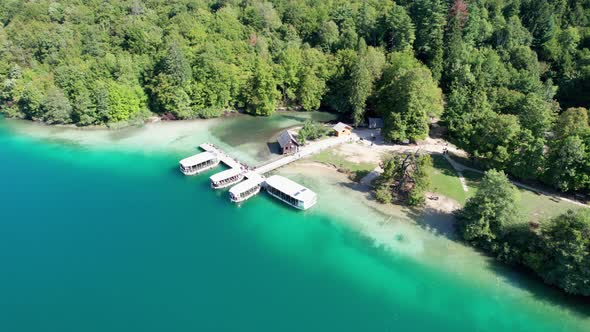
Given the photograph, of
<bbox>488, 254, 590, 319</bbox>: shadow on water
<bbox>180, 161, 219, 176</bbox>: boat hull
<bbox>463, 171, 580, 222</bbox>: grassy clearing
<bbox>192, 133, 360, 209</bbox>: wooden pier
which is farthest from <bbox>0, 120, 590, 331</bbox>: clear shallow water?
<bbox>463, 171, 580, 222</bbox>: grassy clearing

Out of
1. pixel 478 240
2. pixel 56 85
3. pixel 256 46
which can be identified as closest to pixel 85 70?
pixel 56 85

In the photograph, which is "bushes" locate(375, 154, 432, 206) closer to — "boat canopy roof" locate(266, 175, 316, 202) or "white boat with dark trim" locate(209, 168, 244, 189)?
"boat canopy roof" locate(266, 175, 316, 202)

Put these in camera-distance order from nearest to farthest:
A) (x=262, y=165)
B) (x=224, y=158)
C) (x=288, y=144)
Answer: (x=262, y=165) → (x=224, y=158) → (x=288, y=144)

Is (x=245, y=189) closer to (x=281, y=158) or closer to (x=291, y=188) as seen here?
(x=291, y=188)

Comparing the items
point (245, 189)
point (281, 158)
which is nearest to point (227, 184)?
point (245, 189)

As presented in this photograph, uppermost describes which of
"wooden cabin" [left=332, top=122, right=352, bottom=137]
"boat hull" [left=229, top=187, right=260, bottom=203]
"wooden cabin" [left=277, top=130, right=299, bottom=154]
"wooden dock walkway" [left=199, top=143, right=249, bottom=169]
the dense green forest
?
the dense green forest

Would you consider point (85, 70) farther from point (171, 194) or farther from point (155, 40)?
point (171, 194)

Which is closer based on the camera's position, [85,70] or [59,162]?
[59,162]
